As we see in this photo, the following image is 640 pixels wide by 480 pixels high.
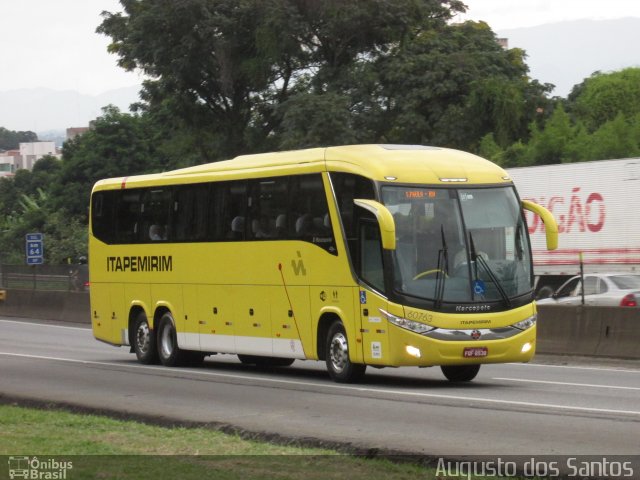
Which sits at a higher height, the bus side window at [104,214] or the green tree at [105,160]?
the green tree at [105,160]

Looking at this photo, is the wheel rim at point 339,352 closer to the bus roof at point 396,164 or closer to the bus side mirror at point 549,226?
the bus roof at point 396,164

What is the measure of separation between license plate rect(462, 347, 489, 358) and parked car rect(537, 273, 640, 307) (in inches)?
397

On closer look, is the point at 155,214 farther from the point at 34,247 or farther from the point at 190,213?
the point at 34,247

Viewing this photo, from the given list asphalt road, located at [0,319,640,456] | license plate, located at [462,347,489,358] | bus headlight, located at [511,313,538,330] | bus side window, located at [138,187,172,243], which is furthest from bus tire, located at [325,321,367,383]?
bus side window, located at [138,187,172,243]

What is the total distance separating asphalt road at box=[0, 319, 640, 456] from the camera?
39.9 ft

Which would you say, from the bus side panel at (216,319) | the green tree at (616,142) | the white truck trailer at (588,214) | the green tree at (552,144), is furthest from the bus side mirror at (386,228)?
the green tree at (552,144)

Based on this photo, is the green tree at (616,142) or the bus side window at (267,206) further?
the green tree at (616,142)

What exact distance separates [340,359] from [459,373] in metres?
1.90

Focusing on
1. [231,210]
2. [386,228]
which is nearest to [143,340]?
[231,210]

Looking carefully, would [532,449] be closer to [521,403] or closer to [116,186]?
[521,403]

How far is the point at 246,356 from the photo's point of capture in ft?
77.9

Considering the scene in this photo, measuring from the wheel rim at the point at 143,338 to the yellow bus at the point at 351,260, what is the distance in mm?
763

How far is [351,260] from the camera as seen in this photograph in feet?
60.6

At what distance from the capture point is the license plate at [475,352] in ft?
57.8
